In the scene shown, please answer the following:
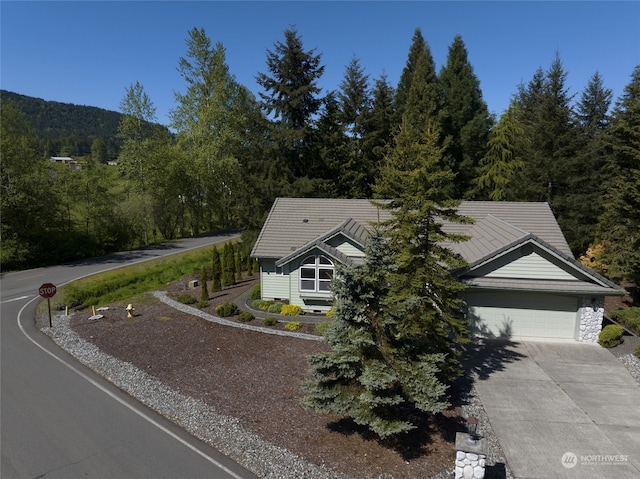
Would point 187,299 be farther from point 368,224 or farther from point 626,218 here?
point 626,218

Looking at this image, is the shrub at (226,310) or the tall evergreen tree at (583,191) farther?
the tall evergreen tree at (583,191)

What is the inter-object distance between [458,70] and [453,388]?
118ft

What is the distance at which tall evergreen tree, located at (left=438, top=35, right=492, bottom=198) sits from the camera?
37.5 m

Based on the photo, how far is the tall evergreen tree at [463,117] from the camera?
3750 centimetres

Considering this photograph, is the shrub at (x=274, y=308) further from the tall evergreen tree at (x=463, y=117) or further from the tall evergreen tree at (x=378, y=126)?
the tall evergreen tree at (x=463, y=117)

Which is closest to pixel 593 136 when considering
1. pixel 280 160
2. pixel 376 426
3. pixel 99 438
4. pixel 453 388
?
pixel 280 160

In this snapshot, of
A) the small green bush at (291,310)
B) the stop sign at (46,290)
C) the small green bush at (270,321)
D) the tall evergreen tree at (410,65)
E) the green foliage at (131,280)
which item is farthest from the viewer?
the tall evergreen tree at (410,65)

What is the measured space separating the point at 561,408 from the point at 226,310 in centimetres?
1484

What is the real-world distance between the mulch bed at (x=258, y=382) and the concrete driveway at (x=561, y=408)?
5.32ft

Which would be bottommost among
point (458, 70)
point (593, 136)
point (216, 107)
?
point (593, 136)

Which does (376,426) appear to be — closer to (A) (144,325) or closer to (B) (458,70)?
(A) (144,325)

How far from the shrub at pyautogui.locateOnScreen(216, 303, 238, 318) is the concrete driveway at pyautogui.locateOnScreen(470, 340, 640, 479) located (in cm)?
1180

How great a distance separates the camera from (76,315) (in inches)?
849

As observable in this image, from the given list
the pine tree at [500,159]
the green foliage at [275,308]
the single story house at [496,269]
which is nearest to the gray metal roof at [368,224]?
the single story house at [496,269]
